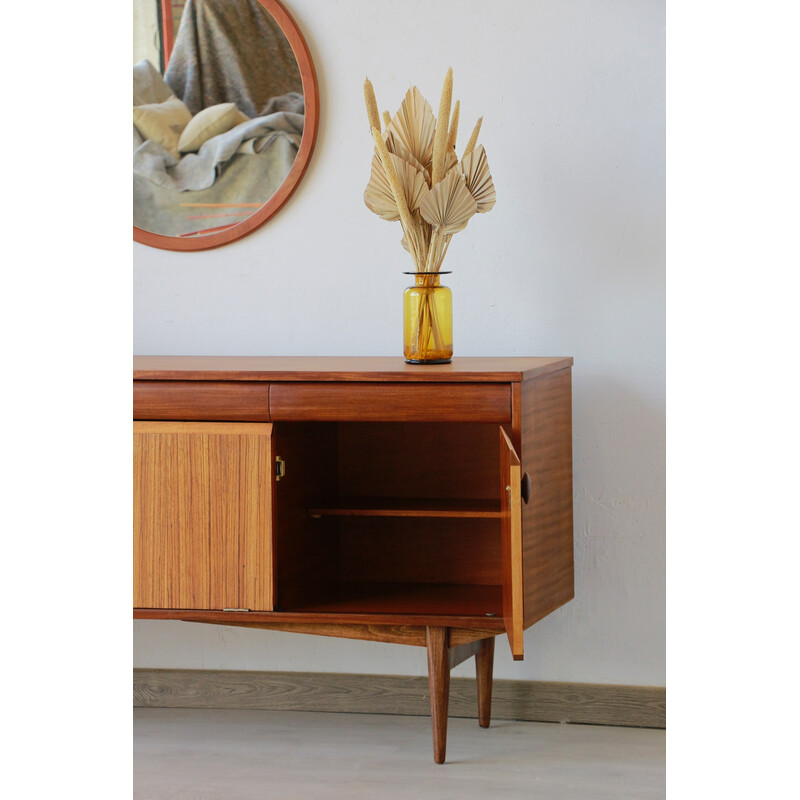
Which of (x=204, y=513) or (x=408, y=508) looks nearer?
(x=204, y=513)

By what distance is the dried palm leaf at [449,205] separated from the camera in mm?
2018

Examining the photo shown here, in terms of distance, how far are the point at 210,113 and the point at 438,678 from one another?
63.9 inches

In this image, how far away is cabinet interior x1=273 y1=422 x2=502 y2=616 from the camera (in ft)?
7.43

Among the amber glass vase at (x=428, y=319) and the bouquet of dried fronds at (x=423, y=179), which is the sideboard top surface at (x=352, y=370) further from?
the bouquet of dried fronds at (x=423, y=179)

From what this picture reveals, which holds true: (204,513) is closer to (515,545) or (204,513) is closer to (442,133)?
(515,545)

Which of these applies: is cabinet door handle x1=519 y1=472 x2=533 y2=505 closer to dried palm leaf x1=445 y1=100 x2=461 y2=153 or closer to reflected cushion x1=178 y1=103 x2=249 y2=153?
dried palm leaf x1=445 y1=100 x2=461 y2=153

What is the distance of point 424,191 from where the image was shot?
204cm

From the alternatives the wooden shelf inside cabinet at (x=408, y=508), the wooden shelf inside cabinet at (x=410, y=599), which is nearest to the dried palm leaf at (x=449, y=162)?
the wooden shelf inside cabinet at (x=408, y=508)

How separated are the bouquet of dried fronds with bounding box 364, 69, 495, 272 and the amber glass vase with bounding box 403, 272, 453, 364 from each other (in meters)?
0.05

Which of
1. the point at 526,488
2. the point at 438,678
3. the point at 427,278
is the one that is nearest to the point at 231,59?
the point at 427,278
